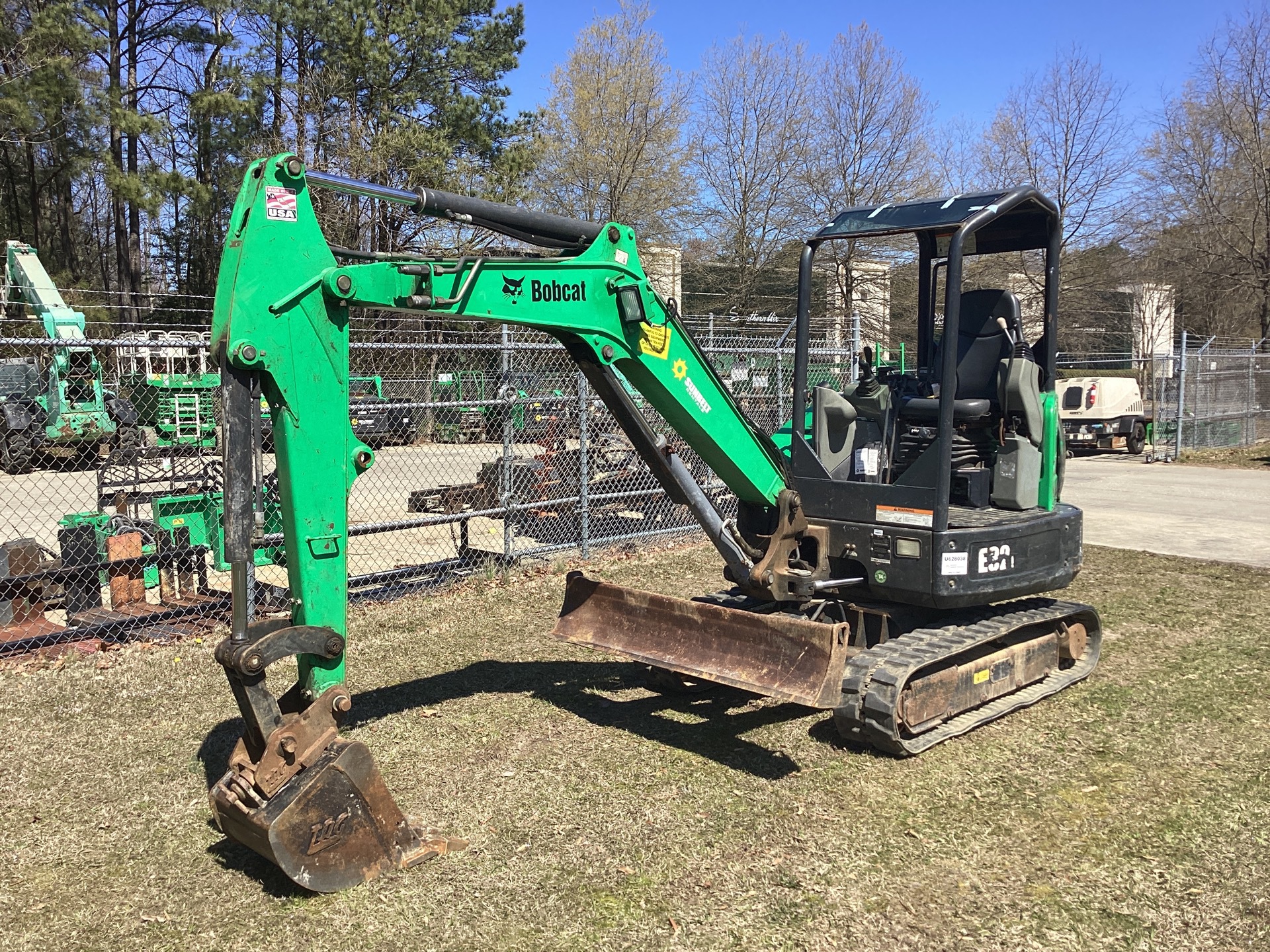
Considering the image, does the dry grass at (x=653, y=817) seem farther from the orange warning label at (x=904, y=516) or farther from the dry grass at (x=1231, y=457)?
the dry grass at (x=1231, y=457)

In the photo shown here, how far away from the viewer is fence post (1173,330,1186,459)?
1964 cm

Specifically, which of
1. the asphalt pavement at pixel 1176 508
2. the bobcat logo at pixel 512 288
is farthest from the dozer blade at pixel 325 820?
the asphalt pavement at pixel 1176 508

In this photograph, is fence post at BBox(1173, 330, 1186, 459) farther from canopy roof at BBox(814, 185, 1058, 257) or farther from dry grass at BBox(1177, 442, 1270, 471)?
canopy roof at BBox(814, 185, 1058, 257)

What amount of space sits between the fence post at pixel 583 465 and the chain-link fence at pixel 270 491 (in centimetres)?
2

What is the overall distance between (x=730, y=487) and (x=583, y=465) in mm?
4373

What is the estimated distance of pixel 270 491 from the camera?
8.00 metres

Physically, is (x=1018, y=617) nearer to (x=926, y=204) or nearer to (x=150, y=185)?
(x=926, y=204)

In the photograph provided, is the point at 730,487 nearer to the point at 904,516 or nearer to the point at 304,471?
the point at 904,516

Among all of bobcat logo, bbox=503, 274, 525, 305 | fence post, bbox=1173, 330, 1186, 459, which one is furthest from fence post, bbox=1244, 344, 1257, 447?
bobcat logo, bbox=503, 274, 525, 305

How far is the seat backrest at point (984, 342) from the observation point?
231 inches

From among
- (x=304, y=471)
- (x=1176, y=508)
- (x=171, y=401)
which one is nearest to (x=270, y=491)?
(x=304, y=471)

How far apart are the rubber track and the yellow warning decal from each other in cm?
186

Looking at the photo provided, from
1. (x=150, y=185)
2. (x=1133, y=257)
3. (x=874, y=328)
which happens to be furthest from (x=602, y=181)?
(x=1133, y=257)

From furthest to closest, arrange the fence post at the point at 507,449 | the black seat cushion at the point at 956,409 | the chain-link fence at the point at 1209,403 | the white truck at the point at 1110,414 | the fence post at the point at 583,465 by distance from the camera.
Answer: the white truck at the point at 1110,414 → the chain-link fence at the point at 1209,403 → the fence post at the point at 583,465 → the fence post at the point at 507,449 → the black seat cushion at the point at 956,409
